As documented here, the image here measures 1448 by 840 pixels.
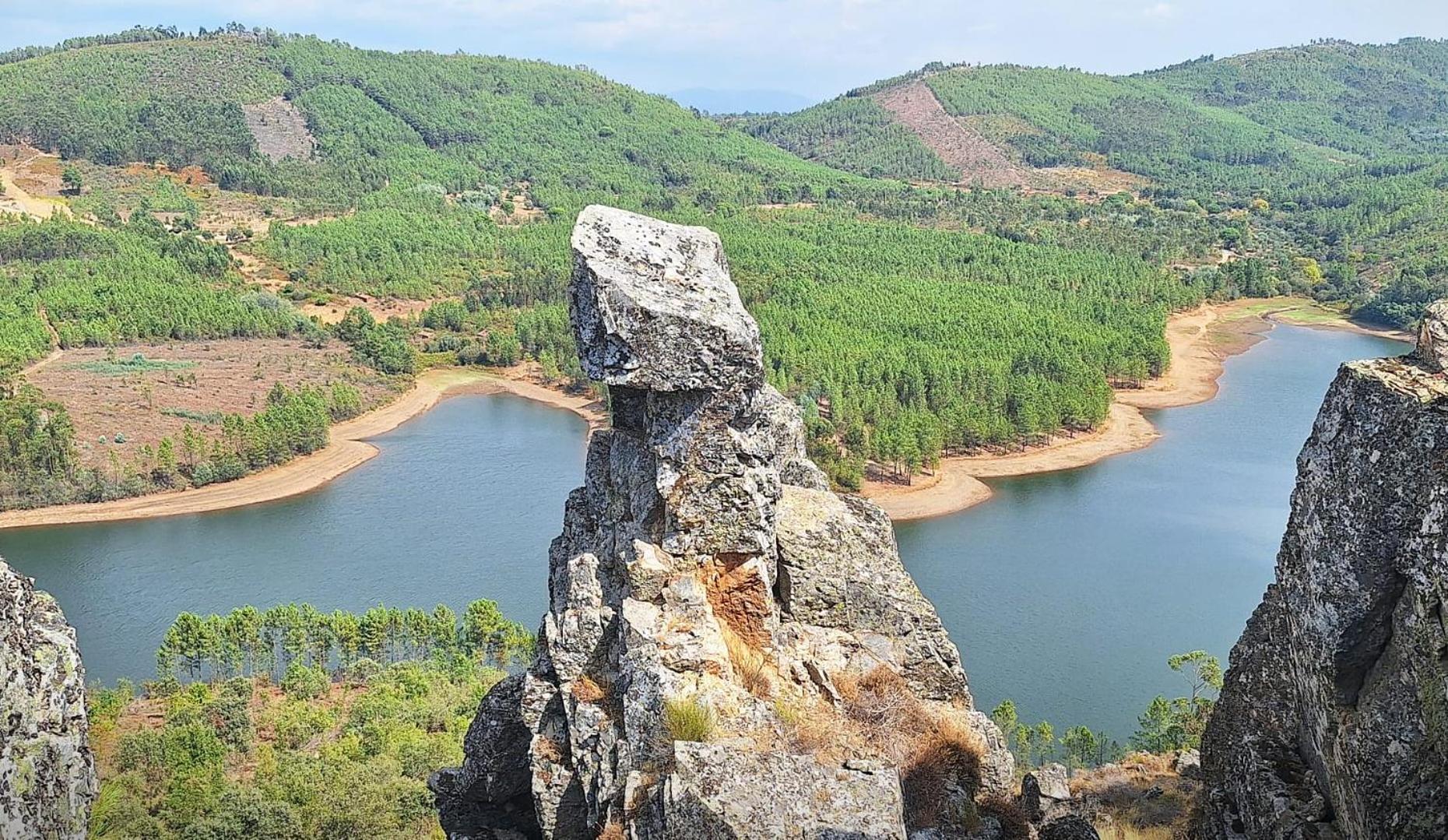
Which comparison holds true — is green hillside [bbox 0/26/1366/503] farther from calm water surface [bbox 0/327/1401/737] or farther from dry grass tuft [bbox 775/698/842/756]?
dry grass tuft [bbox 775/698/842/756]

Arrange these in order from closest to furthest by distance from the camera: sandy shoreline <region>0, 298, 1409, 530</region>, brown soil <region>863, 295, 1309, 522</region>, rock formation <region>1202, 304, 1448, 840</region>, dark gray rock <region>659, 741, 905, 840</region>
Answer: rock formation <region>1202, 304, 1448, 840</region> < dark gray rock <region>659, 741, 905, 840</region> < sandy shoreline <region>0, 298, 1409, 530</region> < brown soil <region>863, 295, 1309, 522</region>

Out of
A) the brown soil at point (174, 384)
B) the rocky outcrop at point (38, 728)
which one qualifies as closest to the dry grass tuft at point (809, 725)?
the rocky outcrop at point (38, 728)

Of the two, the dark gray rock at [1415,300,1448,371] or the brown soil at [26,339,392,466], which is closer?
the dark gray rock at [1415,300,1448,371]

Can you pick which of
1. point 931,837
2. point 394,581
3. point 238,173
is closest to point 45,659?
point 931,837

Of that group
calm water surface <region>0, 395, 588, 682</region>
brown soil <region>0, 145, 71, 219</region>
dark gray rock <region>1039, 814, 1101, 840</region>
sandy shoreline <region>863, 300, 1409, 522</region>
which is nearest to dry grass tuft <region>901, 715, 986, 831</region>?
dark gray rock <region>1039, 814, 1101, 840</region>

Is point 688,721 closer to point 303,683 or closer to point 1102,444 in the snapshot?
point 303,683

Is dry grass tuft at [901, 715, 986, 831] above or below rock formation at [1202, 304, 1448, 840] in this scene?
below

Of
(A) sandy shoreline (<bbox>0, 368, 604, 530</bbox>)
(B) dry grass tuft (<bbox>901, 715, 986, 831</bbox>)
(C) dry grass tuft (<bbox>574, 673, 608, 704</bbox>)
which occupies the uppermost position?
(C) dry grass tuft (<bbox>574, 673, 608, 704</bbox>)

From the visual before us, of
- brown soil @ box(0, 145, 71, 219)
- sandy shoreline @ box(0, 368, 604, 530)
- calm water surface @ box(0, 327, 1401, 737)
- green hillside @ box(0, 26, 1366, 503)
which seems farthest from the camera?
brown soil @ box(0, 145, 71, 219)

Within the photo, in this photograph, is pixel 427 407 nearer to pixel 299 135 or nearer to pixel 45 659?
pixel 45 659
